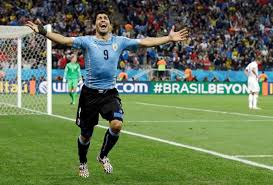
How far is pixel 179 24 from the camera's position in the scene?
167 feet

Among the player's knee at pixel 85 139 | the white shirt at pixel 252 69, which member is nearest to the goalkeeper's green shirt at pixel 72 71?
the white shirt at pixel 252 69

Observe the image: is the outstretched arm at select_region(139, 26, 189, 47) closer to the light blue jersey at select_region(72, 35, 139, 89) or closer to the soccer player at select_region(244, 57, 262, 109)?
the light blue jersey at select_region(72, 35, 139, 89)

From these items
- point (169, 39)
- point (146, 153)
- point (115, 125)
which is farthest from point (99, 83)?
point (146, 153)

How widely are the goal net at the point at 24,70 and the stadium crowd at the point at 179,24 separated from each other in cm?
901

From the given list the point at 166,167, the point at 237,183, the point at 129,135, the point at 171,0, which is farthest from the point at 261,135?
the point at 171,0

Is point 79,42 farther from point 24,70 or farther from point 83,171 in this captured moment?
point 24,70

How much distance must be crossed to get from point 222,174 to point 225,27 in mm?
42988

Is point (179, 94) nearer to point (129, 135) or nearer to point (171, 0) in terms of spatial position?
point (171, 0)

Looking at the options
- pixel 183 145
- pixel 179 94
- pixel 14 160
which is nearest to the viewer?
pixel 14 160

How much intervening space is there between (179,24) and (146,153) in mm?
39641

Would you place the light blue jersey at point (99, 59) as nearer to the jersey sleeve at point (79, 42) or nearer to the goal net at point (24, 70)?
the jersey sleeve at point (79, 42)

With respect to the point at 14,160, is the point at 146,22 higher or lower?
higher

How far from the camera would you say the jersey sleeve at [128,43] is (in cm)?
978

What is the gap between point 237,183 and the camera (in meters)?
8.58
